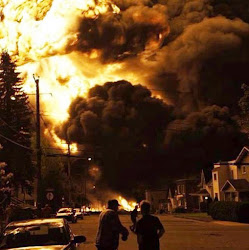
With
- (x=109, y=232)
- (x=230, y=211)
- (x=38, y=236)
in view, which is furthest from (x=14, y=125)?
(x=38, y=236)

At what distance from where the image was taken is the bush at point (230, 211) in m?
37.5

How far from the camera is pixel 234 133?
357 feet

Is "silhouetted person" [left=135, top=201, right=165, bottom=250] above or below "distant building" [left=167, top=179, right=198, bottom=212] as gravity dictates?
below

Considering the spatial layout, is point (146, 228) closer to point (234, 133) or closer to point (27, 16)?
point (27, 16)

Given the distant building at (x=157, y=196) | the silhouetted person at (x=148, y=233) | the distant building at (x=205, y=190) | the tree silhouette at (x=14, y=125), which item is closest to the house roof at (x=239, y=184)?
the distant building at (x=205, y=190)

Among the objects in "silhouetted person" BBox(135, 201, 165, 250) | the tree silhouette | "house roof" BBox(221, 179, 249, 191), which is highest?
the tree silhouette

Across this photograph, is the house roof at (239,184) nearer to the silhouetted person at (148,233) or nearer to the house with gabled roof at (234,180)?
the house with gabled roof at (234,180)

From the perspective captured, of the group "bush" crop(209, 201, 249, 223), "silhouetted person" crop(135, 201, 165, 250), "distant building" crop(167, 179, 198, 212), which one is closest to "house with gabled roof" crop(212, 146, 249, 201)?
"bush" crop(209, 201, 249, 223)

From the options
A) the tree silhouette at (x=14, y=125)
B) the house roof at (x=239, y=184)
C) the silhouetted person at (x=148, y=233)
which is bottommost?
the silhouetted person at (x=148, y=233)

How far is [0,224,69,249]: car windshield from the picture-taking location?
9234 mm

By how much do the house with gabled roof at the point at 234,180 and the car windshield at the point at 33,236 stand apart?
41.5 m

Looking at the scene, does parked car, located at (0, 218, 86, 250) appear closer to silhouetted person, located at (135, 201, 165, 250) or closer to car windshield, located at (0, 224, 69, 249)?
car windshield, located at (0, 224, 69, 249)

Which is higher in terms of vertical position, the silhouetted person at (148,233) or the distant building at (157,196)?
the distant building at (157,196)

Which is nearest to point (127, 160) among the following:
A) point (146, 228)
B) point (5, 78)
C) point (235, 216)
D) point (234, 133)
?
point (234, 133)
